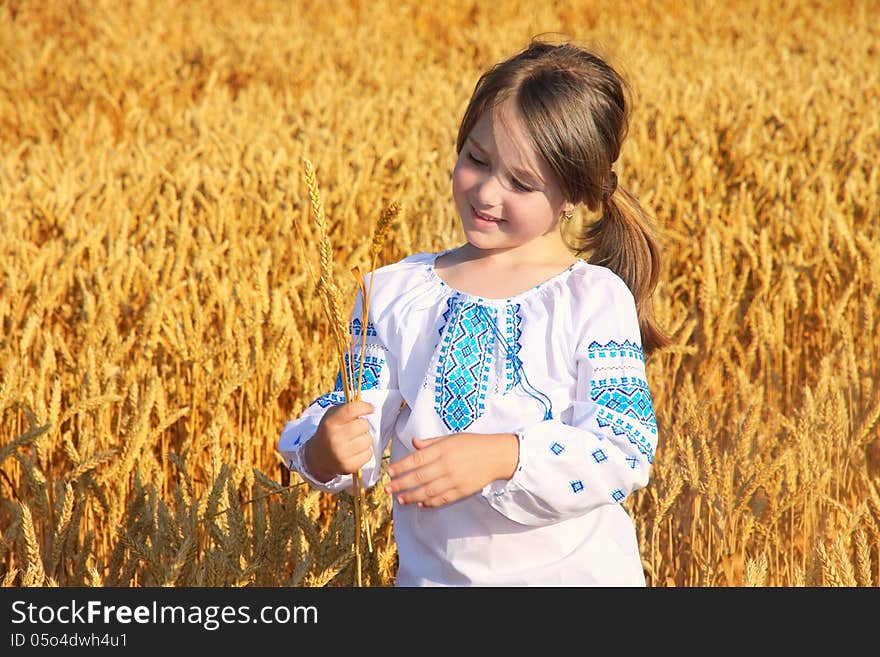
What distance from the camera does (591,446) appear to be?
50.6 inches

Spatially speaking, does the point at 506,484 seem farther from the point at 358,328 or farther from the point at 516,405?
the point at 358,328

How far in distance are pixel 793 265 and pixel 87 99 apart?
4.60 meters

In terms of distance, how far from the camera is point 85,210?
3479 millimetres

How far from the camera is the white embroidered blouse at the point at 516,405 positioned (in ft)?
4.32

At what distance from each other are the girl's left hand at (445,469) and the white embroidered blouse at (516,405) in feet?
0.22

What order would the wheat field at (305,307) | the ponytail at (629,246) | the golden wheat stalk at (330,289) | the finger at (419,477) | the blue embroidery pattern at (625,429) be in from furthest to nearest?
the wheat field at (305,307) → the ponytail at (629,246) → the blue embroidery pattern at (625,429) → the finger at (419,477) → the golden wheat stalk at (330,289)

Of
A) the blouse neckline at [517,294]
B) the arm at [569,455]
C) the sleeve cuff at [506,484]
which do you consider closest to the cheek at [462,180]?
the blouse neckline at [517,294]

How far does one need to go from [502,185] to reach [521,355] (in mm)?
208

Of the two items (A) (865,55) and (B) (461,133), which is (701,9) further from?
(B) (461,133)

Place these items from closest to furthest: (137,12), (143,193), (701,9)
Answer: (143,193) < (137,12) < (701,9)

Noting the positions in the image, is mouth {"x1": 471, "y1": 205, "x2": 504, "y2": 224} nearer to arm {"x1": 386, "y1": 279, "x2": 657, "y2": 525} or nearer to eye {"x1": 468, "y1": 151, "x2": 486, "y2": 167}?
eye {"x1": 468, "y1": 151, "x2": 486, "y2": 167}

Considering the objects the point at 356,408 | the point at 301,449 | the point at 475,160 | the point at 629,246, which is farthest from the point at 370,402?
the point at 629,246

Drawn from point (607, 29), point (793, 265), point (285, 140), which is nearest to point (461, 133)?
point (793, 265)

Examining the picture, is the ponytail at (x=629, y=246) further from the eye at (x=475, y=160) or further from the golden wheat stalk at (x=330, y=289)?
the golden wheat stalk at (x=330, y=289)
